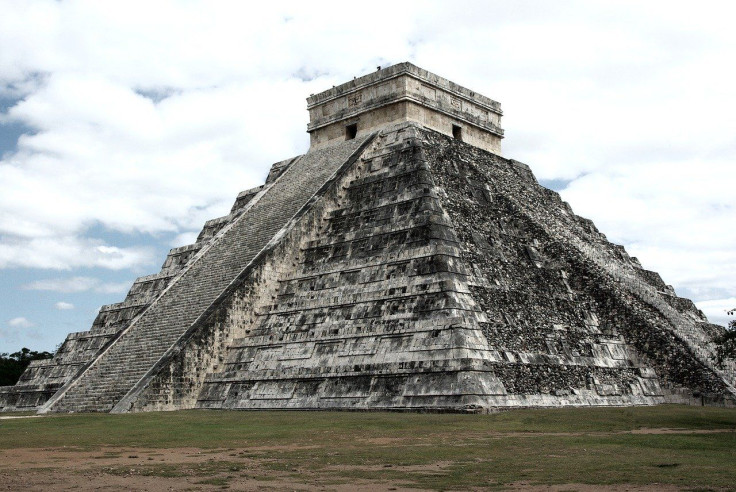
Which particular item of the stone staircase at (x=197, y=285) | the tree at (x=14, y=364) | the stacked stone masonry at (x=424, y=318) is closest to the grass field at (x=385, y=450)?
the stacked stone masonry at (x=424, y=318)

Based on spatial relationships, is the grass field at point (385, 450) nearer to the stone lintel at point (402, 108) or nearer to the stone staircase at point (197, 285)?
the stone staircase at point (197, 285)

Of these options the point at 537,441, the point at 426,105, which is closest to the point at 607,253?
the point at 426,105

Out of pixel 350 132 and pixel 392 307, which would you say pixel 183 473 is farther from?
pixel 350 132

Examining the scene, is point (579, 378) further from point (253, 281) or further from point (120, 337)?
point (120, 337)

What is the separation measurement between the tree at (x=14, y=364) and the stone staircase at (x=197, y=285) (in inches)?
720

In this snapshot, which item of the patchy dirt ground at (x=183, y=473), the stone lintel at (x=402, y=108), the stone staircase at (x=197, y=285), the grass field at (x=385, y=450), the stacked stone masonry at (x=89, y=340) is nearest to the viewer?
the patchy dirt ground at (x=183, y=473)

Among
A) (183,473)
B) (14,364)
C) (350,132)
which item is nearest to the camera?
(183,473)

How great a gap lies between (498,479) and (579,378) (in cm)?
1001

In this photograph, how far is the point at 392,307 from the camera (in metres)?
16.9

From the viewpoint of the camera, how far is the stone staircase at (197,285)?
61.2 feet

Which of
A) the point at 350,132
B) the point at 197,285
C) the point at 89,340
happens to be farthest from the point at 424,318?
the point at 89,340

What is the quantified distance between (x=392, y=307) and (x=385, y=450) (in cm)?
700

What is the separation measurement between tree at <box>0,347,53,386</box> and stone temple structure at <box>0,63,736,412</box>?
17.8 meters

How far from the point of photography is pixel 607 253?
2545 cm
